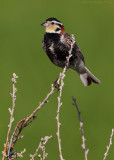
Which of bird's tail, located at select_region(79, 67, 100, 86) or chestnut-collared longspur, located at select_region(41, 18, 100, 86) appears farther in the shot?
bird's tail, located at select_region(79, 67, 100, 86)

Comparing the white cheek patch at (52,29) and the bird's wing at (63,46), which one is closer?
the bird's wing at (63,46)

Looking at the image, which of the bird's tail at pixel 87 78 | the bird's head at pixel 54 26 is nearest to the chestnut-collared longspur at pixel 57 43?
the bird's head at pixel 54 26

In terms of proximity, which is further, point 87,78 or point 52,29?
point 87,78

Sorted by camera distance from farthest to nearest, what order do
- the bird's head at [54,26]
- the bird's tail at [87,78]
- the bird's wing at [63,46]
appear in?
1. the bird's tail at [87,78]
2. the bird's head at [54,26]
3. the bird's wing at [63,46]

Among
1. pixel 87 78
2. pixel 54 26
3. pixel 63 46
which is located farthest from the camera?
pixel 87 78

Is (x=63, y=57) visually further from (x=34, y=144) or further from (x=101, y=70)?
(x=101, y=70)

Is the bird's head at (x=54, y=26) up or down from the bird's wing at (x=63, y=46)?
up

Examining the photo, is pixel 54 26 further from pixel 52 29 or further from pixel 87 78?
pixel 87 78

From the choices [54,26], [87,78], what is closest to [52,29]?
[54,26]

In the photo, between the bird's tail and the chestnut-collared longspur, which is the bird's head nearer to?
the chestnut-collared longspur

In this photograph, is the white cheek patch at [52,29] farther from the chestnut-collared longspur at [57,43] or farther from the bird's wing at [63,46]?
the bird's wing at [63,46]

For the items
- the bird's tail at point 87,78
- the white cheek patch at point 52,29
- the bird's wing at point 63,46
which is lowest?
the bird's tail at point 87,78

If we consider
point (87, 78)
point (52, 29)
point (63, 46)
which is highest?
point (52, 29)

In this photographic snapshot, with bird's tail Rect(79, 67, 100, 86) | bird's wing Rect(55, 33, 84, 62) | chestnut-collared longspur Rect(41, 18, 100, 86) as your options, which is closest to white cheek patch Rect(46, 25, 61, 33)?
chestnut-collared longspur Rect(41, 18, 100, 86)
